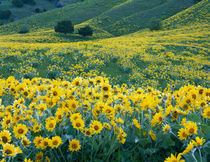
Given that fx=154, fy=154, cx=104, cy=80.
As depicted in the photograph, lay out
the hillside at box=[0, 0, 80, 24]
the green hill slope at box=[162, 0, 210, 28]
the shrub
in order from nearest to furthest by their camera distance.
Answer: the shrub → the green hill slope at box=[162, 0, 210, 28] → the hillside at box=[0, 0, 80, 24]

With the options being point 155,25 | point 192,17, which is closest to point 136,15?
point 155,25

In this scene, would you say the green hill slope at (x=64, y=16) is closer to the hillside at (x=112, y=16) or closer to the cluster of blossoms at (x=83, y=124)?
the hillside at (x=112, y=16)

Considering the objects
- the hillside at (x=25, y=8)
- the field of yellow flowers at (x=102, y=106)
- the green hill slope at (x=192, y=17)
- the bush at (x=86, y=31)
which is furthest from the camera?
the hillside at (x=25, y=8)

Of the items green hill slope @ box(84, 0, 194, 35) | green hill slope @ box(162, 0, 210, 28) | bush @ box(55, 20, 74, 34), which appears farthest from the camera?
green hill slope @ box(84, 0, 194, 35)

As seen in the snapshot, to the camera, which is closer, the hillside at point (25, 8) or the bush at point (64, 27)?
the bush at point (64, 27)

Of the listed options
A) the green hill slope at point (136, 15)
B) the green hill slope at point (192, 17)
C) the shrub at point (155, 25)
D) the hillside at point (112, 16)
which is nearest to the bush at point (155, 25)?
the shrub at point (155, 25)

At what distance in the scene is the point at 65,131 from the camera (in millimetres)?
2434

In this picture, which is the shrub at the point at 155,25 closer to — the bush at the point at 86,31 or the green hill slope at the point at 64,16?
the bush at the point at 86,31

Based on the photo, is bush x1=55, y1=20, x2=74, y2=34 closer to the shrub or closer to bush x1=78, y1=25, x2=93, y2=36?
bush x1=78, y1=25, x2=93, y2=36

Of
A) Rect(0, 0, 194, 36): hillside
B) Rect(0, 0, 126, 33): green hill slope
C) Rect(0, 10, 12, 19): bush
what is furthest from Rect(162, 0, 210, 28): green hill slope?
Rect(0, 10, 12, 19): bush

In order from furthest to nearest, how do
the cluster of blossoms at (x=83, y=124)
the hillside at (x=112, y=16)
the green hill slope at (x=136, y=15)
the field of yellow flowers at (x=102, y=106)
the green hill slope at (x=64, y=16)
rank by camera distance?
the green hill slope at (x=64, y=16) < the green hill slope at (x=136, y=15) < the hillside at (x=112, y=16) < the field of yellow flowers at (x=102, y=106) < the cluster of blossoms at (x=83, y=124)

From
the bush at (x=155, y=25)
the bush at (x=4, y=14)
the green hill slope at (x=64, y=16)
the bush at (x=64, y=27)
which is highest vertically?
the bush at (x=4, y=14)

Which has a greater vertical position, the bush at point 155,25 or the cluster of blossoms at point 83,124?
the bush at point 155,25

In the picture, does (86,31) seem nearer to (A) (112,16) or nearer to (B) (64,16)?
(A) (112,16)
